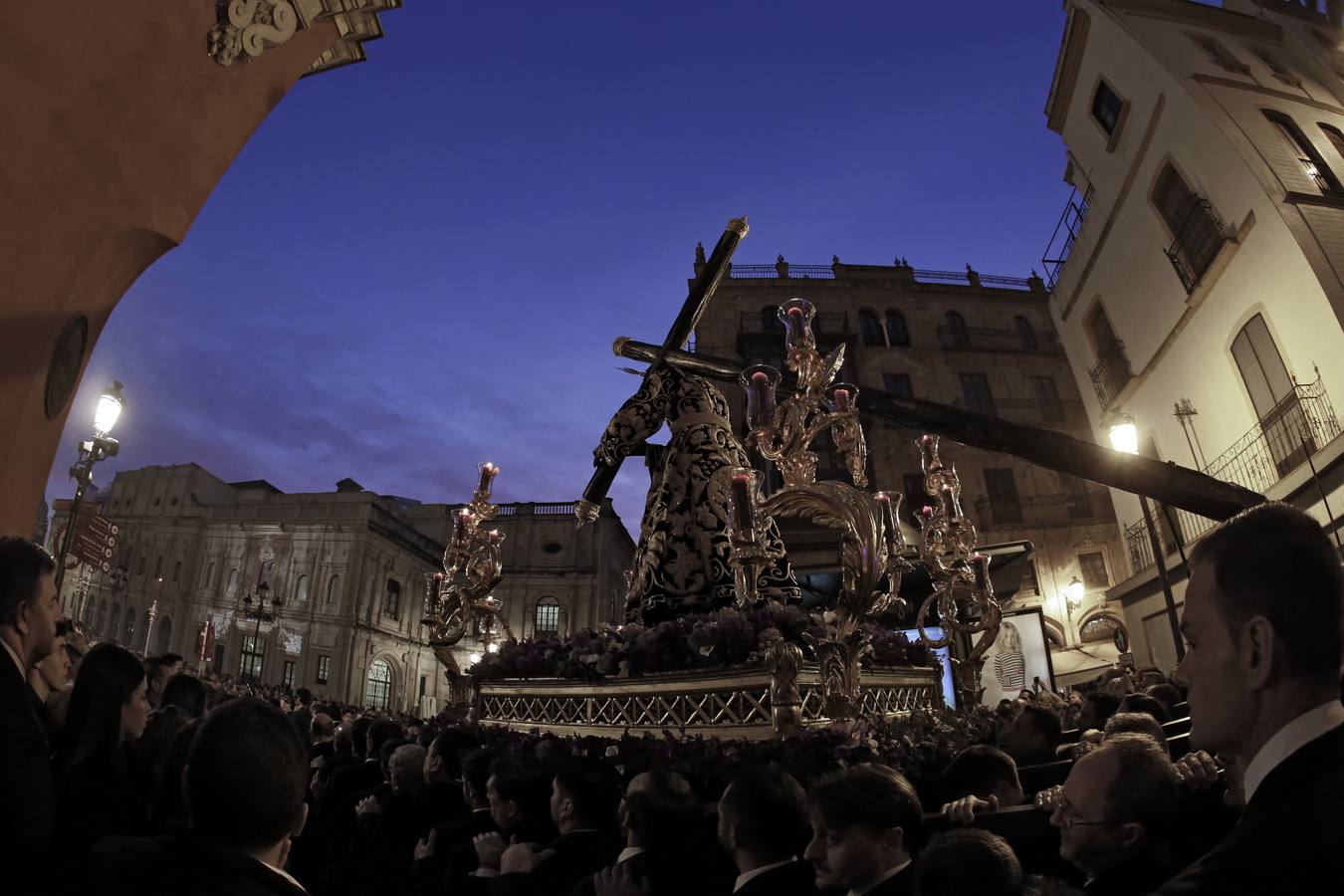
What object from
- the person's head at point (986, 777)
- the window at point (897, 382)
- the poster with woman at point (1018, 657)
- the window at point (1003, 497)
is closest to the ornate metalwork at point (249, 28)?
the person's head at point (986, 777)

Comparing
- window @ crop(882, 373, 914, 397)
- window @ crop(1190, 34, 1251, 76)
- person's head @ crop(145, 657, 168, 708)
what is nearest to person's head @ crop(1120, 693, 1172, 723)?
person's head @ crop(145, 657, 168, 708)

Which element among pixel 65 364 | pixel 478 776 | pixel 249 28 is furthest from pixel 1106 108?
pixel 65 364

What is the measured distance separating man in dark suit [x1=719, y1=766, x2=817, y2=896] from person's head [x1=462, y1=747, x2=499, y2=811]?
1526mm

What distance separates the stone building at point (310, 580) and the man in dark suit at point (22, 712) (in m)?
32.8

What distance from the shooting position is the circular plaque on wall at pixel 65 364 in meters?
4.80

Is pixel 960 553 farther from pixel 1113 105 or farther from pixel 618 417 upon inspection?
pixel 1113 105

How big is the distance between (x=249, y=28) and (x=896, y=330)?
87.1 feet

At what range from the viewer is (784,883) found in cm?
239

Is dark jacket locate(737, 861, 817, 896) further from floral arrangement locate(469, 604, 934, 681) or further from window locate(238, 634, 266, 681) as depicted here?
window locate(238, 634, 266, 681)

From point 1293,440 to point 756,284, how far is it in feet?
62.4

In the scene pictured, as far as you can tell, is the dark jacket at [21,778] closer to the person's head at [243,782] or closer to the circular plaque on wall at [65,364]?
the person's head at [243,782]

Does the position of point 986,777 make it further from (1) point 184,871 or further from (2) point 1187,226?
(2) point 1187,226

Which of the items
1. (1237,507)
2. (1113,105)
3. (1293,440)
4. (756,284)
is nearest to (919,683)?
(1237,507)

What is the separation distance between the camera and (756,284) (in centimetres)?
2778
